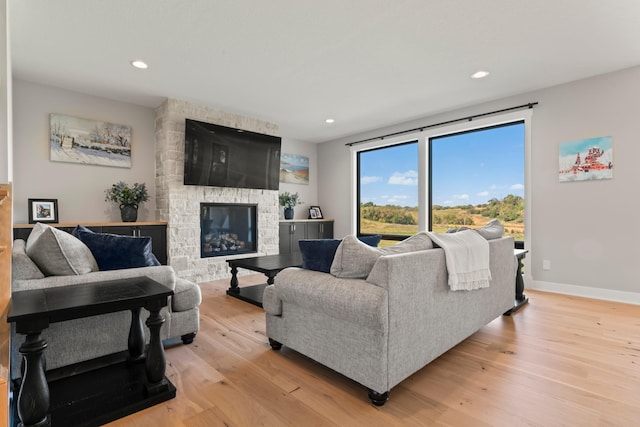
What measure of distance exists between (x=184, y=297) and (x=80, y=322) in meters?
0.64

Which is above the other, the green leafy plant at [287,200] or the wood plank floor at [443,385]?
the green leafy plant at [287,200]

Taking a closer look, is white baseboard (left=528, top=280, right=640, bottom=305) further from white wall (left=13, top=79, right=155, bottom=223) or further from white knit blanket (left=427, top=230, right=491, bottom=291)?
white wall (left=13, top=79, right=155, bottom=223)

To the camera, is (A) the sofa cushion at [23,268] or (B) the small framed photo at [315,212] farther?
(B) the small framed photo at [315,212]

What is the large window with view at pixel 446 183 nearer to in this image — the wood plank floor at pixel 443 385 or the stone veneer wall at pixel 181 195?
the wood plank floor at pixel 443 385

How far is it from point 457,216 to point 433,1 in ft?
11.2

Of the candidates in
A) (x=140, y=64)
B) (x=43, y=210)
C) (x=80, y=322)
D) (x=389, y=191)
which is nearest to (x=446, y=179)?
(x=389, y=191)

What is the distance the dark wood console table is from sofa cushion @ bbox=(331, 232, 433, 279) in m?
0.95

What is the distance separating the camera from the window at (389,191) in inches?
222

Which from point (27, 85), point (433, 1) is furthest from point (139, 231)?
point (433, 1)

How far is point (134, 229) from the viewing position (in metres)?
4.08

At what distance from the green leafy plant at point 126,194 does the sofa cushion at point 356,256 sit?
3414mm

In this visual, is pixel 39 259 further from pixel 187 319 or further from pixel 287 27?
pixel 287 27

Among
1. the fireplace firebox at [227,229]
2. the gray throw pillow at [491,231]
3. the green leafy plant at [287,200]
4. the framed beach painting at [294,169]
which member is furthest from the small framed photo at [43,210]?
the gray throw pillow at [491,231]

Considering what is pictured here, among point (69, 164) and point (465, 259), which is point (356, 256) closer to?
point (465, 259)
